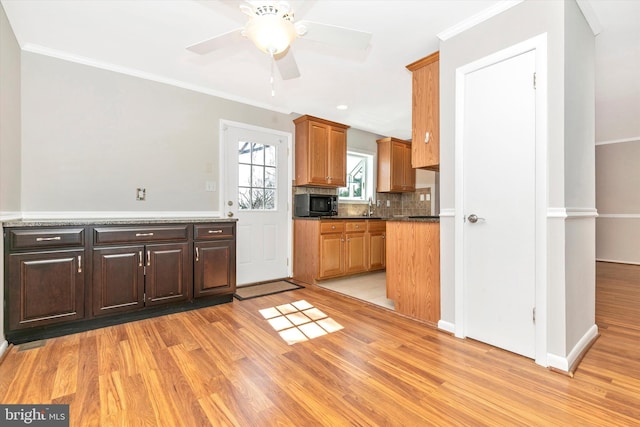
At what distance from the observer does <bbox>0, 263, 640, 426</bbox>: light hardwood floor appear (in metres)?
1.42

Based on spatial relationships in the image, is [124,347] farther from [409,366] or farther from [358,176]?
[358,176]

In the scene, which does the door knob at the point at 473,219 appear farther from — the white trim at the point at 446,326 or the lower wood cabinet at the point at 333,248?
the lower wood cabinet at the point at 333,248

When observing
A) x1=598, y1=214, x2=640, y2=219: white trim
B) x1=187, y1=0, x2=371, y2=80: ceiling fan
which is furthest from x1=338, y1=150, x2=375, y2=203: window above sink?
x1=598, y1=214, x2=640, y2=219: white trim

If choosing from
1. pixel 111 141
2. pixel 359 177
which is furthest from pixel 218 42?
pixel 359 177

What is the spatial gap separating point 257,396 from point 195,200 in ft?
8.22

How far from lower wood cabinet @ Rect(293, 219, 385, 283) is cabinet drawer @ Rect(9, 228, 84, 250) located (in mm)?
2436

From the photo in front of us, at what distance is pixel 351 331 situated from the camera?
243 centimetres

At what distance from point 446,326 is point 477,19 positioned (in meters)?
2.27

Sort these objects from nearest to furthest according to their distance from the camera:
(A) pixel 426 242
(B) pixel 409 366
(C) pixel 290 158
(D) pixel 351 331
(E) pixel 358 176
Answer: (B) pixel 409 366 → (D) pixel 351 331 → (A) pixel 426 242 → (C) pixel 290 158 → (E) pixel 358 176

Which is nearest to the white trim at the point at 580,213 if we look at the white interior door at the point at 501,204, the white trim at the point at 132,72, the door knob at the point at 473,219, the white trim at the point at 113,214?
the white interior door at the point at 501,204

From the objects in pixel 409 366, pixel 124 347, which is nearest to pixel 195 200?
pixel 124 347

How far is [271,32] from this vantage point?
5.20 ft

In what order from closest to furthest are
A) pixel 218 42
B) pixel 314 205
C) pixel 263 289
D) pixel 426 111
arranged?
pixel 218 42 → pixel 426 111 → pixel 263 289 → pixel 314 205

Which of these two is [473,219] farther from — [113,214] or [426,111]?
[113,214]
